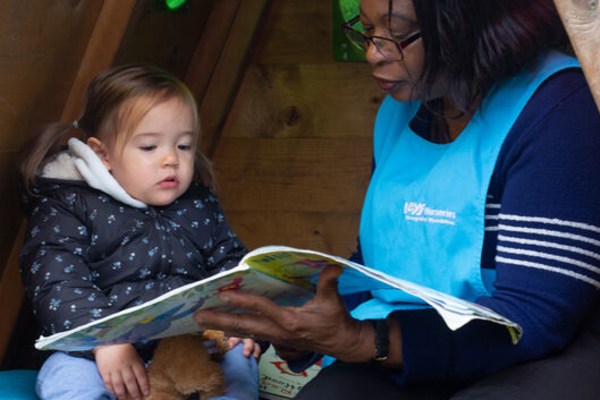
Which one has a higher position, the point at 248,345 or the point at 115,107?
the point at 115,107

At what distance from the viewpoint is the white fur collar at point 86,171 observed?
175 centimetres

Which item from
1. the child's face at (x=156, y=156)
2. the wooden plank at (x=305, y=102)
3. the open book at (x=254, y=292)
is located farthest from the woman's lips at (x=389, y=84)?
the wooden plank at (x=305, y=102)

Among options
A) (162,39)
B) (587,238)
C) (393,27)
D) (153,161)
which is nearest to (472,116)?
(393,27)

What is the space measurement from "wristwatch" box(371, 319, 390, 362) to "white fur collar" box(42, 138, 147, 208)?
66cm

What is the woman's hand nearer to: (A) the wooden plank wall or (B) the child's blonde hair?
(B) the child's blonde hair

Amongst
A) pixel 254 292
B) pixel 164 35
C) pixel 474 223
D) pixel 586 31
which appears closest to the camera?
pixel 586 31

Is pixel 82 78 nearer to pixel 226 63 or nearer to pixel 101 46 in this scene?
pixel 101 46

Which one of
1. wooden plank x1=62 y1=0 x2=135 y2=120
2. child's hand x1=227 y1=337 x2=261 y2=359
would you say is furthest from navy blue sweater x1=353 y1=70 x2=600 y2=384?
wooden plank x1=62 y1=0 x2=135 y2=120

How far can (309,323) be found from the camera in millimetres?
1182

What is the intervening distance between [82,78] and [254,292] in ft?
2.73

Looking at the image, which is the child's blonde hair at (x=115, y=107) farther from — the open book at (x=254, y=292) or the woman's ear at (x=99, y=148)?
the open book at (x=254, y=292)

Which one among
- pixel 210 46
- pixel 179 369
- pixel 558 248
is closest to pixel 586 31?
pixel 558 248

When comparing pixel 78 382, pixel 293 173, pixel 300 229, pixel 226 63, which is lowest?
pixel 78 382

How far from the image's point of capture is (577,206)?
120cm
